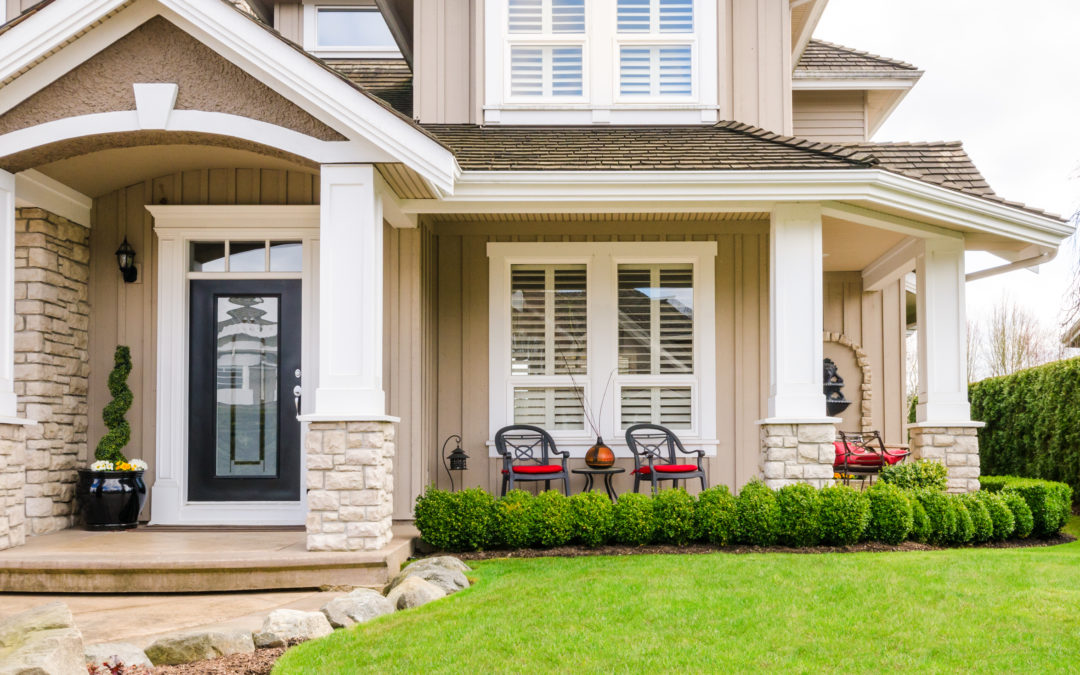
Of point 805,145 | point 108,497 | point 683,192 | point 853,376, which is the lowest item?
point 108,497

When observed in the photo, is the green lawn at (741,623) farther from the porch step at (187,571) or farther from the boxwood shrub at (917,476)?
the boxwood shrub at (917,476)

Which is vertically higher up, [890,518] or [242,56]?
[242,56]

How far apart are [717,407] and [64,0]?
234 inches

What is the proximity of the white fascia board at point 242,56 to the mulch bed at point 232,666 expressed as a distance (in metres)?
3.41

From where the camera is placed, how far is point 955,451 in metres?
8.16

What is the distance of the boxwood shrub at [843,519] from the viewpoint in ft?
22.6

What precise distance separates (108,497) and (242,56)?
3571 mm

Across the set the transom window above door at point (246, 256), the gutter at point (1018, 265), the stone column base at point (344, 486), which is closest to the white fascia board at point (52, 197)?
the transom window above door at point (246, 256)

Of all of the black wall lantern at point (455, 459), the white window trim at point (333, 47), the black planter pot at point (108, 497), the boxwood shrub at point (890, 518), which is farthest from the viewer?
the white window trim at point (333, 47)

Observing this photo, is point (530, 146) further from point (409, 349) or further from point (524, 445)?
point (524, 445)

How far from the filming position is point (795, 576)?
18.1 ft

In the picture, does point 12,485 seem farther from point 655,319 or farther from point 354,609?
point 655,319

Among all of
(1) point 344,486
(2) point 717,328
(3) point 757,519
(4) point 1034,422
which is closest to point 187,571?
(1) point 344,486

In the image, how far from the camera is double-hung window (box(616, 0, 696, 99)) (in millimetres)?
8891
